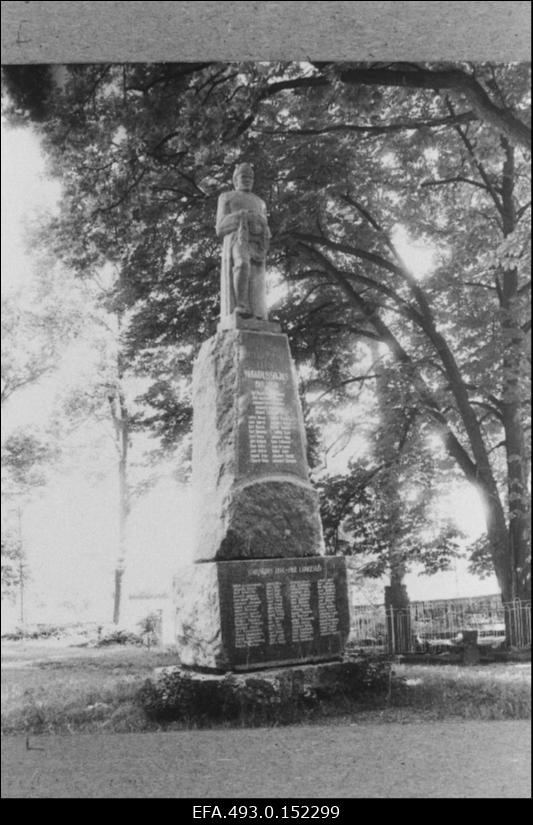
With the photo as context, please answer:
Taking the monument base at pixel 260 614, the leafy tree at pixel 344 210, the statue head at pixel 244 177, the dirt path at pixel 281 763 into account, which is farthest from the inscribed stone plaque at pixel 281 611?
the statue head at pixel 244 177

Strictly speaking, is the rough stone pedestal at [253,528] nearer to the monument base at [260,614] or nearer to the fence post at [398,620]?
the monument base at [260,614]

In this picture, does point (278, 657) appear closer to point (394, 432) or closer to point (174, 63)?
point (394, 432)

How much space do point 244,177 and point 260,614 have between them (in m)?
2.70

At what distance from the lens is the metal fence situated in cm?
386

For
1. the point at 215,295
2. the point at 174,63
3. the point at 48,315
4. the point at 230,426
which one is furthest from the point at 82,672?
the point at 174,63

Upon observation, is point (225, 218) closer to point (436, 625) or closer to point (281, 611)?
point (281, 611)

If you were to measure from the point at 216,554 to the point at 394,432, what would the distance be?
1516 mm

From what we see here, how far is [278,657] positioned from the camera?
3664 mm

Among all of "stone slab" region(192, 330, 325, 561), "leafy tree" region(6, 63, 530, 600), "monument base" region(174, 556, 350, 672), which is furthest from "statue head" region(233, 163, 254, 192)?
"monument base" region(174, 556, 350, 672)

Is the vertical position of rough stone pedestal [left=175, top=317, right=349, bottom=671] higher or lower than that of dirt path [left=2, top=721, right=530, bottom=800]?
higher

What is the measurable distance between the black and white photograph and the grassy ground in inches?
0.6

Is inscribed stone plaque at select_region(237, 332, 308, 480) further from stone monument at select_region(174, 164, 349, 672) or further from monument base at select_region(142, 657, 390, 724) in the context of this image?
monument base at select_region(142, 657, 390, 724)

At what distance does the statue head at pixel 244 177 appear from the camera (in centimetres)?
428

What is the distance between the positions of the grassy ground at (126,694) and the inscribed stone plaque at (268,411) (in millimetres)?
1335
